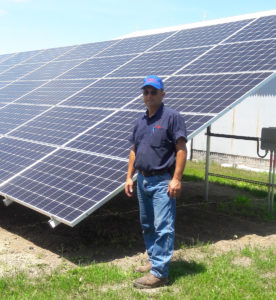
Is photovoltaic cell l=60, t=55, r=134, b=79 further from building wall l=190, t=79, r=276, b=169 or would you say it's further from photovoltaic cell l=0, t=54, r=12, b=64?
photovoltaic cell l=0, t=54, r=12, b=64

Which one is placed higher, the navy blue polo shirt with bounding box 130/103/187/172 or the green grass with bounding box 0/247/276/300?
the navy blue polo shirt with bounding box 130/103/187/172

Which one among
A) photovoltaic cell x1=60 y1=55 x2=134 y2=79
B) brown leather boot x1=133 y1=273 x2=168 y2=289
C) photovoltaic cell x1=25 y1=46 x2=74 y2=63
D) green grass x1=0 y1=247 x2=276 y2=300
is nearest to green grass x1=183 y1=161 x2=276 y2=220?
green grass x1=0 y1=247 x2=276 y2=300

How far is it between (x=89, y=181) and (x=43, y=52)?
12455 millimetres

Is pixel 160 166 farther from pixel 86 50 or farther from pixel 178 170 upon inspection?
pixel 86 50

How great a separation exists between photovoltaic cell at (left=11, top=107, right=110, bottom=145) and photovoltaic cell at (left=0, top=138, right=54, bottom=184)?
22cm

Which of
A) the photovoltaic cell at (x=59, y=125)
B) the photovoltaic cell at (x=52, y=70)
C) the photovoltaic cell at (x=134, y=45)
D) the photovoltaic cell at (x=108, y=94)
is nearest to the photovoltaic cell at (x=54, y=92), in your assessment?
the photovoltaic cell at (x=108, y=94)

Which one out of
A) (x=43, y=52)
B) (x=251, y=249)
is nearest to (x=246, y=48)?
(x=251, y=249)

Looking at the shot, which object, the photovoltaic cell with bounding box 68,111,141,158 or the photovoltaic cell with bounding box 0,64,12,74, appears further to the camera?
the photovoltaic cell with bounding box 0,64,12,74

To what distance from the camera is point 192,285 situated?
548 cm

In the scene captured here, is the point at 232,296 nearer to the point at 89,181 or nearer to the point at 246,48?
the point at 89,181

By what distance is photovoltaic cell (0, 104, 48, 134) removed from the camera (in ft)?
33.4

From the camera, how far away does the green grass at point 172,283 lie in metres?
5.23

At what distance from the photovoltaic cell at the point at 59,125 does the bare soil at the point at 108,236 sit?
1.53 m

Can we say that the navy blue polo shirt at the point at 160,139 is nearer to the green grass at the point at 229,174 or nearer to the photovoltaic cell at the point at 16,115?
the photovoltaic cell at the point at 16,115
